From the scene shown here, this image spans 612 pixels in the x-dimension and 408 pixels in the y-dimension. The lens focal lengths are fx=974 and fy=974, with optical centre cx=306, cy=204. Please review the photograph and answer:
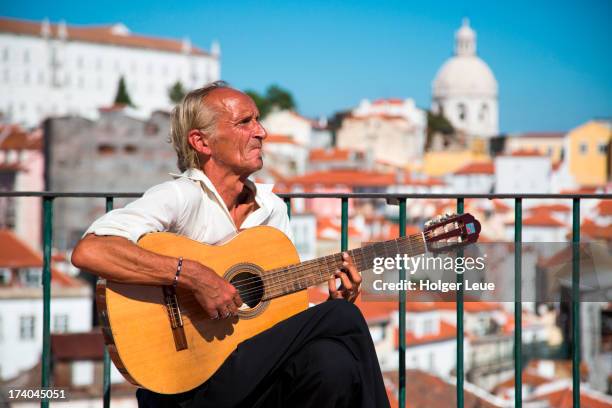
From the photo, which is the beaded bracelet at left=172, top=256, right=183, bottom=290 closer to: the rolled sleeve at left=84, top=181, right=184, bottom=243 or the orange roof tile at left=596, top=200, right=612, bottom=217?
the rolled sleeve at left=84, top=181, right=184, bottom=243

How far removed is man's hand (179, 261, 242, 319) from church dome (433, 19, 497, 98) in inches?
4562

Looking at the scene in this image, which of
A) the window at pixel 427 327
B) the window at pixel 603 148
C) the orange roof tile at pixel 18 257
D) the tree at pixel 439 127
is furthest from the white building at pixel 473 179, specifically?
the orange roof tile at pixel 18 257

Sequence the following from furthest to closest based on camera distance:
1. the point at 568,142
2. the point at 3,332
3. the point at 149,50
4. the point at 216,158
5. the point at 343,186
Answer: the point at 149,50 → the point at 568,142 → the point at 343,186 → the point at 3,332 → the point at 216,158

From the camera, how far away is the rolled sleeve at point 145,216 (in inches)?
109

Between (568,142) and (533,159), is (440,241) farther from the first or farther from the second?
(568,142)

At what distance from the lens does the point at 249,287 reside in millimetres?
2990

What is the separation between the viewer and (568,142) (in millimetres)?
84062

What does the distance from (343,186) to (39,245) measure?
729 inches

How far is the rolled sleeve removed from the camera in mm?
2775

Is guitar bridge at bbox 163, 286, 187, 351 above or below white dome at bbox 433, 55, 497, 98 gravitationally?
below

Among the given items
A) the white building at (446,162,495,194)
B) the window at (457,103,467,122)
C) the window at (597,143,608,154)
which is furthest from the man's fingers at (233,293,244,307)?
the window at (457,103,467,122)

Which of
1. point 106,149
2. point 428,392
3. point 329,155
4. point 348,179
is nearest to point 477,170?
point 329,155

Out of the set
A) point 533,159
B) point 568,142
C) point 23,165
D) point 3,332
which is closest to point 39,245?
point 23,165

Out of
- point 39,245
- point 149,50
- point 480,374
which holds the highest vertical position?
point 149,50
